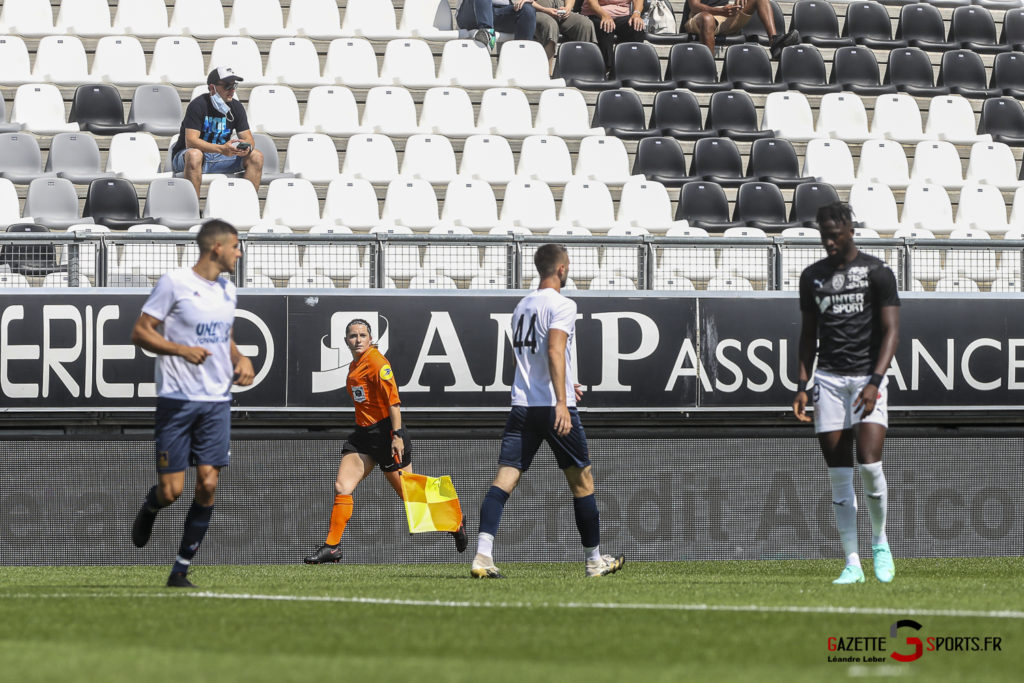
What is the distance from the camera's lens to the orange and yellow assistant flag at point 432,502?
980 cm

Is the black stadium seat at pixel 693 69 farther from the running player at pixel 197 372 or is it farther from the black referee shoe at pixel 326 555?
the running player at pixel 197 372

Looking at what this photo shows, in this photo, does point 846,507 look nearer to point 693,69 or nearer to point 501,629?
point 501,629

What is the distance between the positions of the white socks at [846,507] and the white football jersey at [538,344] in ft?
5.04

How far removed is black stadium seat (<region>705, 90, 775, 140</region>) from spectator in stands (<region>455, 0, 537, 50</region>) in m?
2.41

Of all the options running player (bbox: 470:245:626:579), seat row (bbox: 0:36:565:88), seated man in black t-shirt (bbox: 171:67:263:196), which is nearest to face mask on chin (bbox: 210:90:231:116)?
seated man in black t-shirt (bbox: 171:67:263:196)

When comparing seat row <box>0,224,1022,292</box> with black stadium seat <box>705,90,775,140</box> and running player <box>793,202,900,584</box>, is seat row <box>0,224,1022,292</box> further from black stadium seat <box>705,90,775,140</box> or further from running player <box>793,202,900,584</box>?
black stadium seat <box>705,90,775,140</box>

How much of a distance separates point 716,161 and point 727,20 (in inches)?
123

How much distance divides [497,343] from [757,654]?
650 centimetres

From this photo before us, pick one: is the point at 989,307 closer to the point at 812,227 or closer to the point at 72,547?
the point at 812,227

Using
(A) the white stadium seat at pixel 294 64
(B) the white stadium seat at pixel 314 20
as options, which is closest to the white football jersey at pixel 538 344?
(A) the white stadium seat at pixel 294 64

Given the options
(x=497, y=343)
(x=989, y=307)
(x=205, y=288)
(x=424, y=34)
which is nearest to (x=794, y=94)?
(x=424, y=34)

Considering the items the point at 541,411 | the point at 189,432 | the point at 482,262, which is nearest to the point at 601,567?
the point at 541,411

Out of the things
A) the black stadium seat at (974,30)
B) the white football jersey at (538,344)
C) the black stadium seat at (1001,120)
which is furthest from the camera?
the black stadium seat at (974,30)

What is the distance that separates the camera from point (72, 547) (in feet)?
36.0
